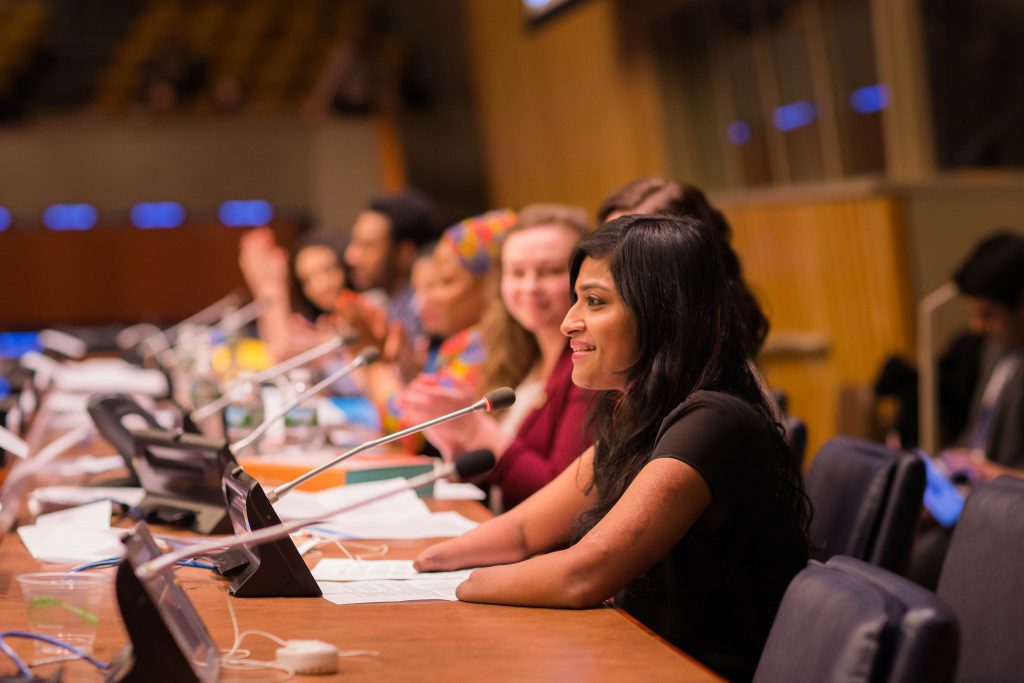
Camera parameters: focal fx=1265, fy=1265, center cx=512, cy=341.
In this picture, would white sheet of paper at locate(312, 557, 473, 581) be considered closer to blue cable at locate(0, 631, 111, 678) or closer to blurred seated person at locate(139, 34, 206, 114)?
blue cable at locate(0, 631, 111, 678)

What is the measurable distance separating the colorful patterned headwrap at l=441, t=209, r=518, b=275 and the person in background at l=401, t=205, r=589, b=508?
466mm

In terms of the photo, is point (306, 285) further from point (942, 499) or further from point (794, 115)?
point (942, 499)

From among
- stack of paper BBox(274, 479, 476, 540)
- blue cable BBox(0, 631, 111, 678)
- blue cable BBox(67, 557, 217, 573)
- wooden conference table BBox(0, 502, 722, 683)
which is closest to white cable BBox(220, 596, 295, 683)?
wooden conference table BBox(0, 502, 722, 683)

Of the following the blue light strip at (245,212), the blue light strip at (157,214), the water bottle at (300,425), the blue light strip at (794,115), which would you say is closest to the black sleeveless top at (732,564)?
the water bottle at (300,425)

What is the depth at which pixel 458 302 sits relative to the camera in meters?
3.68

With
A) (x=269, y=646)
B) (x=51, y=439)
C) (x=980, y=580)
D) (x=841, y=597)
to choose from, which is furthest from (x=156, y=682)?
(x=51, y=439)

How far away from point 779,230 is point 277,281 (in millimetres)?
2505

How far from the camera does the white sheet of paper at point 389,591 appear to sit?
1.73 metres

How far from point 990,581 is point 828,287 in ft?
14.2

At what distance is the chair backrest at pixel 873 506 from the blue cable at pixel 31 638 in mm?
1122

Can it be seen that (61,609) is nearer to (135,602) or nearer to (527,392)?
(135,602)

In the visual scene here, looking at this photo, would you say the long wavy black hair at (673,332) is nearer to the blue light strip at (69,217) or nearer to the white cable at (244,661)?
the white cable at (244,661)

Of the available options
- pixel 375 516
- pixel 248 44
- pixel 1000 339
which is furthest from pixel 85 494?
pixel 248 44

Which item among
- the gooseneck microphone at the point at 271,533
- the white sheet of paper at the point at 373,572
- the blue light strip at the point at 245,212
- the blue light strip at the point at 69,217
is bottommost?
the white sheet of paper at the point at 373,572
